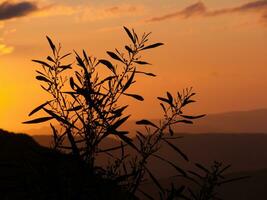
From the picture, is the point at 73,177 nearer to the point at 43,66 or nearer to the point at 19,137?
the point at 43,66

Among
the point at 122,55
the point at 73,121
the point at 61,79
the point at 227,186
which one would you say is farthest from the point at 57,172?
the point at 227,186

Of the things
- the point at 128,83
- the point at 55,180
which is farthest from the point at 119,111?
the point at 55,180

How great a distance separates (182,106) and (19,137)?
92.5 ft

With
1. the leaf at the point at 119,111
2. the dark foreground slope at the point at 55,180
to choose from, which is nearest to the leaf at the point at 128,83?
the leaf at the point at 119,111

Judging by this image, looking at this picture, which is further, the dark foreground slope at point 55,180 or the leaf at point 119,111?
the leaf at point 119,111

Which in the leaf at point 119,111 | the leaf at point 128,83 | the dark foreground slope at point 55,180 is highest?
the leaf at point 128,83

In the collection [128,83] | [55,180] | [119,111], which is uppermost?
[128,83]

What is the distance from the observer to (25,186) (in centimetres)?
500

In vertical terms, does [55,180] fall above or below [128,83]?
below

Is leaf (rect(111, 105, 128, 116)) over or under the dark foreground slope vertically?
over

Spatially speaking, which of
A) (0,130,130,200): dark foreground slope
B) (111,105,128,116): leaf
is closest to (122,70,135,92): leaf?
(111,105,128,116): leaf

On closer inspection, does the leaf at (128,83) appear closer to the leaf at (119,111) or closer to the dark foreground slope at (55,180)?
the leaf at (119,111)

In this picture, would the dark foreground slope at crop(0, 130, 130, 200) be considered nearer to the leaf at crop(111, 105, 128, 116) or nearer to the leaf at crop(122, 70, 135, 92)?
the leaf at crop(111, 105, 128, 116)

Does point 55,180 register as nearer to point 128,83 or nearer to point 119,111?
point 119,111
